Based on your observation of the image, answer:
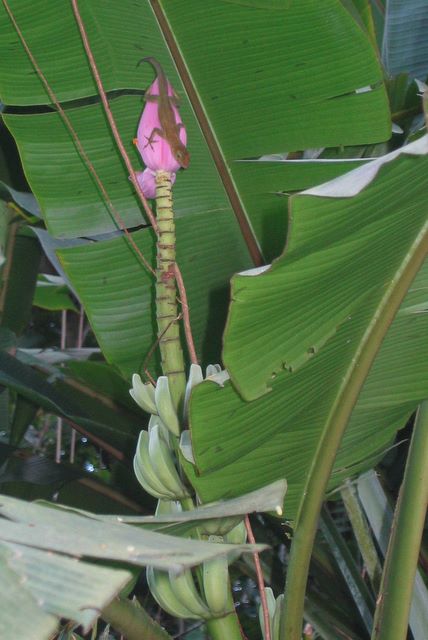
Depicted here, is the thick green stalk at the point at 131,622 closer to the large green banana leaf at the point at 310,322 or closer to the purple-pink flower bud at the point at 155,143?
the large green banana leaf at the point at 310,322

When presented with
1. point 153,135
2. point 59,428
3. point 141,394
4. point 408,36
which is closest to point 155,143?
point 153,135

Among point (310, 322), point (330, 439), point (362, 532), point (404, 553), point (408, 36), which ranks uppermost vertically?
point (408, 36)

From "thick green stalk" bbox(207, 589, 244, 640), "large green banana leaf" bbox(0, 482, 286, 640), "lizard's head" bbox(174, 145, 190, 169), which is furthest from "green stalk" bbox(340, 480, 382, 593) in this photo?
"large green banana leaf" bbox(0, 482, 286, 640)

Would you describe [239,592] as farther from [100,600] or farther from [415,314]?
[100,600]

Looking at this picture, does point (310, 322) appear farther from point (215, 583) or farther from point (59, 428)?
point (59, 428)

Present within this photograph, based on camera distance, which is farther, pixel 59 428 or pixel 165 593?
pixel 59 428

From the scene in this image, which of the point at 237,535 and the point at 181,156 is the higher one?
the point at 181,156

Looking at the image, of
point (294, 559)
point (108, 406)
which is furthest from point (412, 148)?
point (108, 406)

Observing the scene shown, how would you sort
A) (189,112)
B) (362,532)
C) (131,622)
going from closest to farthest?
(131,622) → (189,112) → (362,532)
